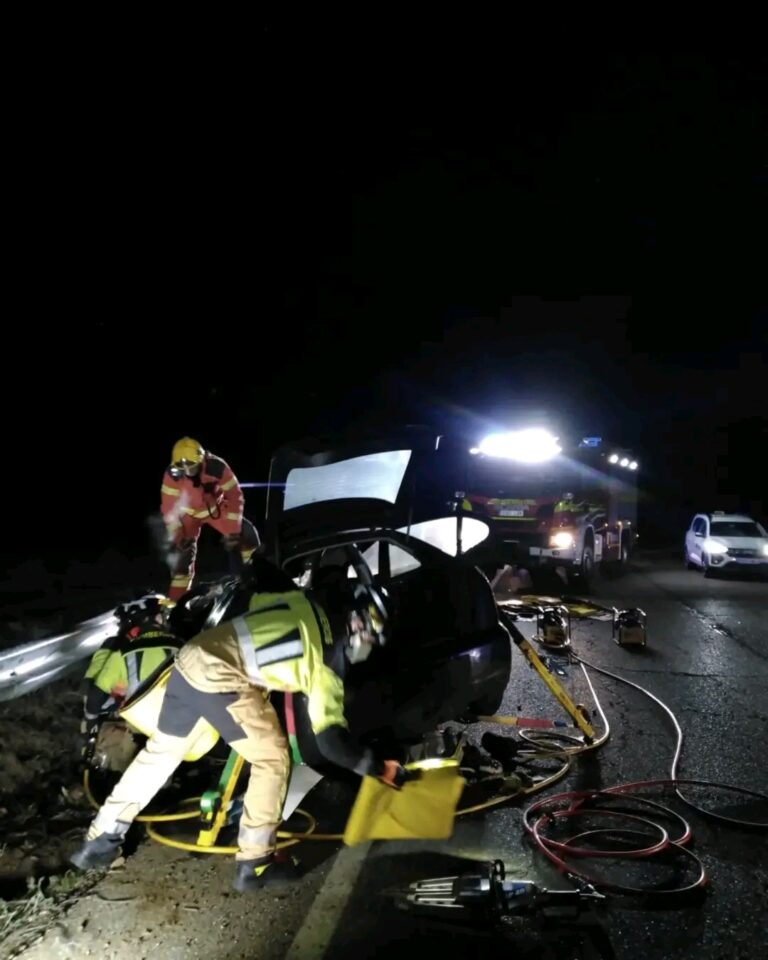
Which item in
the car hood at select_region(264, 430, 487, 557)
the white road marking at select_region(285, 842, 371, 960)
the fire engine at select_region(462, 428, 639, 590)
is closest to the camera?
the white road marking at select_region(285, 842, 371, 960)

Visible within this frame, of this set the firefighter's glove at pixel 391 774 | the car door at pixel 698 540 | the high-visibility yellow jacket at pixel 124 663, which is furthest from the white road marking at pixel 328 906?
the car door at pixel 698 540

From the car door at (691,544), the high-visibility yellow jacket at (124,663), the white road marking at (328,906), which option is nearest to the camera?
the white road marking at (328,906)

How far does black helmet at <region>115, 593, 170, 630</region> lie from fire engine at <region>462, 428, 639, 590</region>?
23.7 ft

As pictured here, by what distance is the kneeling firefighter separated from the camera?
339cm

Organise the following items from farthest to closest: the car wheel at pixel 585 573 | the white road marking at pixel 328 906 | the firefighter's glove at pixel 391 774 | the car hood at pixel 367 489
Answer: the car wheel at pixel 585 573, the car hood at pixel 367 489, the firefighter's glove at pixel 391 774, the white road marking at pixel 328 906

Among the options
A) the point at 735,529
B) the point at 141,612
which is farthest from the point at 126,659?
the point at 735,529

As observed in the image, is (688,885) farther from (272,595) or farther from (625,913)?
(272,595)

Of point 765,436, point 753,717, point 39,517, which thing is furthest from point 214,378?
point 753,717

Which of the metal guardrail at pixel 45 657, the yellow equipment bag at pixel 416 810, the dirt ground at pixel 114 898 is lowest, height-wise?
the dirt ground at pixel 114 898

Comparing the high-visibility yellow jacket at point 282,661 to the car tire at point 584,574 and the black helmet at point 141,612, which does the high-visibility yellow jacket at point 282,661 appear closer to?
the black helmet at point 141,612

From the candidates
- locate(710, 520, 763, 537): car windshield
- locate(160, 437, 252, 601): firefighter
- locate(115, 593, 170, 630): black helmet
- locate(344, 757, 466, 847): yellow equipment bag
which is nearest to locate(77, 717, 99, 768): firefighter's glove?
locate(115, 593, 170, 630): black helmet

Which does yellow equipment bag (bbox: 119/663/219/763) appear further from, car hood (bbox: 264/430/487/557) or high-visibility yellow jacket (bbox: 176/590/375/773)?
car hood (bbox: 264/430/487/557)

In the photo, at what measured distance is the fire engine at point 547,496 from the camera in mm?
12203

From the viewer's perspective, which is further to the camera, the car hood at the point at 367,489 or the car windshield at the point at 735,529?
the car windshield at the point at 735,529
